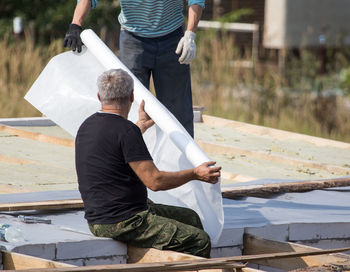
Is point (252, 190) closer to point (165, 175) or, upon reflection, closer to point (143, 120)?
point (143, 120)

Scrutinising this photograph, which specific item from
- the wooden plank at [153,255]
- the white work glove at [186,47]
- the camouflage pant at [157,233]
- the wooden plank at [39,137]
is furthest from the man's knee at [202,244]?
the wooden plank at [39,137]

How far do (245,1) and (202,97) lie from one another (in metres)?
11.7

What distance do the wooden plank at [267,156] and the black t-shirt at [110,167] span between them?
9.98 ft

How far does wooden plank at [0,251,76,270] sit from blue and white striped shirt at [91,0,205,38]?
211 cm

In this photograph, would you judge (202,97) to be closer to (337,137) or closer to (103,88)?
(337,137)

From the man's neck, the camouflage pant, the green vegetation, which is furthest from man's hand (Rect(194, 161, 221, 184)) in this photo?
the green vegetation

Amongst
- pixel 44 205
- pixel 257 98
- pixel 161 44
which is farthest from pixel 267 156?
pixel 257 98

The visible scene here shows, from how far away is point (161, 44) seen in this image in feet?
19.1

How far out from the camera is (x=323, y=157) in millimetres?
7785

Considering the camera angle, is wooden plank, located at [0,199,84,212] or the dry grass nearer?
wooden plank, located at [0,199,84,212]

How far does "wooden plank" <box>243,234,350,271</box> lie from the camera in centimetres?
439

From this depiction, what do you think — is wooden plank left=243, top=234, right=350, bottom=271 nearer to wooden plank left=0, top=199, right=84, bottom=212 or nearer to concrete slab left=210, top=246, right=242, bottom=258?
concrete slab left=210, top=246, right=242, bottom=258

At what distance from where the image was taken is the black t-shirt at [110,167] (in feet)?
14.2

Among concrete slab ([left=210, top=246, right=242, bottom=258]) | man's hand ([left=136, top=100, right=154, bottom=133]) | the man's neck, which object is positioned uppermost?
→ the man's neck
